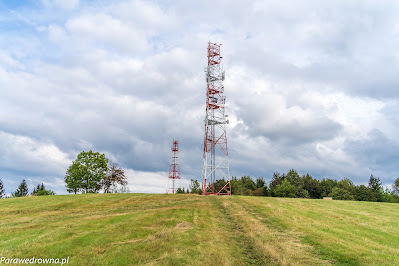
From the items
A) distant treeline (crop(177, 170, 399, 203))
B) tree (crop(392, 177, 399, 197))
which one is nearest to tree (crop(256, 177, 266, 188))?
distant treeline (crop(177, 170, 399, 203))

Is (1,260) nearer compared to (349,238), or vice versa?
(1,260)

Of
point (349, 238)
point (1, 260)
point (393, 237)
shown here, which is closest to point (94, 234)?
point (1, 260)

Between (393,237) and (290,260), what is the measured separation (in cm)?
1008

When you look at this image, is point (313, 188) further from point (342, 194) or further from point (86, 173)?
point (86, 173)

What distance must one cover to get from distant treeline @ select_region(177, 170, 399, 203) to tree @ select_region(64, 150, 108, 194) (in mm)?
20760

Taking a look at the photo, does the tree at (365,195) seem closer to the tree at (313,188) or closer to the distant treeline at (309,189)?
the distant treeline at (309,189)

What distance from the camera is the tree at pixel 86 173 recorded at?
57188mm

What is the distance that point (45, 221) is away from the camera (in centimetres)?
1938

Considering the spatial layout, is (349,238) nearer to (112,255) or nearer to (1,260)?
(112,255)

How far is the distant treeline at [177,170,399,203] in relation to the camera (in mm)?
78438

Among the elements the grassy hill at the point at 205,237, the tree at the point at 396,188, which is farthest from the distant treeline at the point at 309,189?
the grassy hill at the point at 205,237

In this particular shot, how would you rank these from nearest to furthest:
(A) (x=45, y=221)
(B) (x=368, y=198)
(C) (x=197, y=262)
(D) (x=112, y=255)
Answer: (C) (x=197, y=262) → (D) (x=112, y=255) → (A) (x=45, y=221) → (B) (x=368, y=198)

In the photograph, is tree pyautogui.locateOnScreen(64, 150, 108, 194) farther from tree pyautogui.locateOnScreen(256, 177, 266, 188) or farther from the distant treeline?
tree pyautogui.locateOnScreen(256, 177, 266, 188)

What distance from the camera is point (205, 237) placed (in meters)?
14.5
